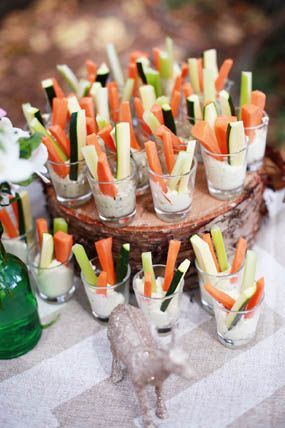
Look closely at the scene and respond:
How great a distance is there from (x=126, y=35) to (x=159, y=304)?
3.02 m

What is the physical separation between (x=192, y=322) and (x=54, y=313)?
0.40 meters

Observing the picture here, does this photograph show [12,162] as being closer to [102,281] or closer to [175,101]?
[102,281]

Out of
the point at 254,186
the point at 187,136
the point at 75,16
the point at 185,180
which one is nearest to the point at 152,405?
the point at 185,180

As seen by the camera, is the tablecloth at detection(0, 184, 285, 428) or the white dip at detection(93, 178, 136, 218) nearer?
the tablecloth at detection(0, 184, 285, 428)

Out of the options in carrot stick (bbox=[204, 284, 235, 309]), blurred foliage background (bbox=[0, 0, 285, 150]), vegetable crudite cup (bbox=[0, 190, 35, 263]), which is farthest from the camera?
blurred foliage background (bbox=[0, 0, 285, 150])

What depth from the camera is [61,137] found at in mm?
1771

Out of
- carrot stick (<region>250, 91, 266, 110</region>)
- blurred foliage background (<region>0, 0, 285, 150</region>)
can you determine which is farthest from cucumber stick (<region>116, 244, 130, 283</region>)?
blurred foliage background (<region>0, 0, 285, 150</region>)

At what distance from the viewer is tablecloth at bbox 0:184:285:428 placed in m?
1.52

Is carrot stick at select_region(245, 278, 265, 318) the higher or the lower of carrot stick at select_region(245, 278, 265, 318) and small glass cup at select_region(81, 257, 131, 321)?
the higher

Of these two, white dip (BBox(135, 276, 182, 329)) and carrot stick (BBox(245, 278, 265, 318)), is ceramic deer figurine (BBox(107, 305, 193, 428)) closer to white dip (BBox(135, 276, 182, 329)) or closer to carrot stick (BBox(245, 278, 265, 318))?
white dip (BBox(135, 276, 182, 329))

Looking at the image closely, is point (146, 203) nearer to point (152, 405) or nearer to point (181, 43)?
point (152, 405)

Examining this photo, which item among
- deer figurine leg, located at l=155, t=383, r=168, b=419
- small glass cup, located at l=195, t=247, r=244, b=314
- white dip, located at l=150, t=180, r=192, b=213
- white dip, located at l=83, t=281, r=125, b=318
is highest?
white dip, located at l=150, t=180, r=192, b=213

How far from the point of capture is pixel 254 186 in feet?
6.14

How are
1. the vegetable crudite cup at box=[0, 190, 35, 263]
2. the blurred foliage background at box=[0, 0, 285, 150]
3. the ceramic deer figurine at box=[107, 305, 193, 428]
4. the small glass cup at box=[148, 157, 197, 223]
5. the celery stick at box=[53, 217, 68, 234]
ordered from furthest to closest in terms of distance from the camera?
1. the blurred foliage background at box=[0, 0, 285, 150]
2. the vegetable crudite cup at box=[0, 190, 35, 263]
3. the celery stick at box=[53, 217, 68, 234]
4. the small glass cup at box=[148, 157, 197, 223]
5. the ceramic deer figurine at box=[107, 305, 193, 428]
